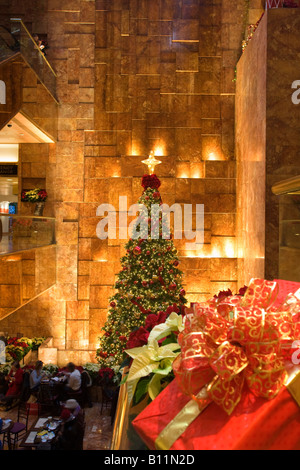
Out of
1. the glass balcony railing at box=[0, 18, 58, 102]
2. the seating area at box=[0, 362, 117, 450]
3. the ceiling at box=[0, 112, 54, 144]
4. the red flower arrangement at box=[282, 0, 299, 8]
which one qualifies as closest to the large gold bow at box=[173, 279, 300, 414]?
the seating area at box=[0, 362, 117, 450]

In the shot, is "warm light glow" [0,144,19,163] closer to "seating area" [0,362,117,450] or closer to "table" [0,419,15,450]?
"seating area" [0,362,117,450]

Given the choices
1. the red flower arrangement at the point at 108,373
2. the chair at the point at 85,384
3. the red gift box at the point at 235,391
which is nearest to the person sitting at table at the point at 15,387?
the chair at the point at 85,384

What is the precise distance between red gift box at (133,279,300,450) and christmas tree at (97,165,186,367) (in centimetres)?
504

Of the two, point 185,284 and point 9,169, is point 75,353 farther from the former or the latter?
point 9,169

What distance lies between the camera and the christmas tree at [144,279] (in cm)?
559

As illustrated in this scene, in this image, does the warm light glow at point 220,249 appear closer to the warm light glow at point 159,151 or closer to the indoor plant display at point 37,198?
Result: the warm light glow at point 159,151

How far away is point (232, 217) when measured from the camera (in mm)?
7609

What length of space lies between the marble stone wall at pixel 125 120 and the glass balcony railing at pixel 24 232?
0.54 metres

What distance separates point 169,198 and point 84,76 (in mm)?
3212

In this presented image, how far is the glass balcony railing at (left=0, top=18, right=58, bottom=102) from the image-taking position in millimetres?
5416

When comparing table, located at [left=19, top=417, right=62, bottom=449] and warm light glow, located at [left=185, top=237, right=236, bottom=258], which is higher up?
Result: warm light glow, located at [left=185, top=237, right=236, bottom=258]

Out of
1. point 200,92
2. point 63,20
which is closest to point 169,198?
point 200,92

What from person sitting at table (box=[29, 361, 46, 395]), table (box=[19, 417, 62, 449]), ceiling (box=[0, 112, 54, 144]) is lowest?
table (box=[19, 417, 62, 449])

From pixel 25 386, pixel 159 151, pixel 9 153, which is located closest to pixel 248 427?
pixel 25 386
